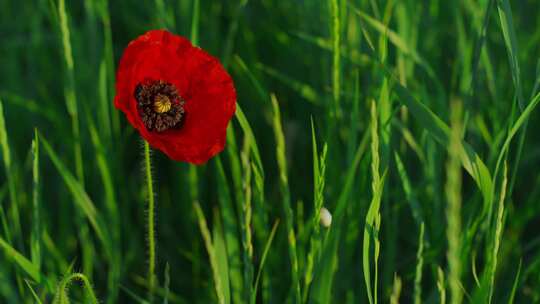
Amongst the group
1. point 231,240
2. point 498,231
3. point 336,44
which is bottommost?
point 231,240

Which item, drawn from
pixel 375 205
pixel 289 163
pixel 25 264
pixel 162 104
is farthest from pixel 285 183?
pixel 289 163

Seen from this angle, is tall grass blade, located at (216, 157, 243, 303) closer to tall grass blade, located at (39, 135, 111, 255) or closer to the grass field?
the grass field

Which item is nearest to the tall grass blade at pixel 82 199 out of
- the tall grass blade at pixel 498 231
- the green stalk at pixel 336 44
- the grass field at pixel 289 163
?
the grass field at pixel 289 163


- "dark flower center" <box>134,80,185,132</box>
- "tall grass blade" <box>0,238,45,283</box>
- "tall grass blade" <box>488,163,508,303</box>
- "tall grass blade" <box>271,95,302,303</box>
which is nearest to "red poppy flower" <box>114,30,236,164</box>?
"dark flower center" <box>134,80,185,132</box>

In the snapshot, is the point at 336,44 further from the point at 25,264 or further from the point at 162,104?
the point at 25,264

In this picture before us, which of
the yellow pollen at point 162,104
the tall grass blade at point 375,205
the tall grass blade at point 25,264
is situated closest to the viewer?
the tall grass blade at point 375,205

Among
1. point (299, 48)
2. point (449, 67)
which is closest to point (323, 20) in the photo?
point (299, 48)

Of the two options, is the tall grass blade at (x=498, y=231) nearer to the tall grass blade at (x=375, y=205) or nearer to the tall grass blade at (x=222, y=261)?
the tall grass blade at (x=375, y=205)
